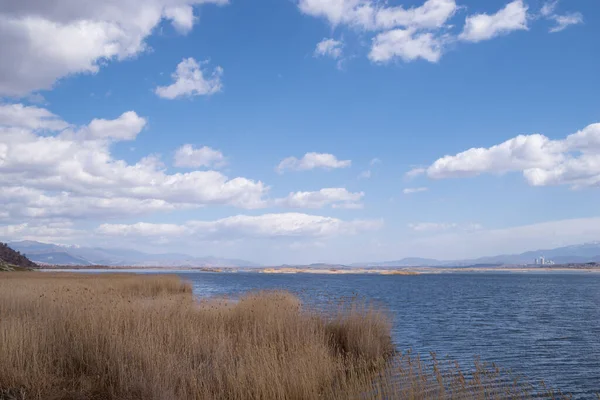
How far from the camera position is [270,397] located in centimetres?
800

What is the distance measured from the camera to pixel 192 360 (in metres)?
10.4

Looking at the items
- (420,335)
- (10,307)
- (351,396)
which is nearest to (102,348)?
(351,396)

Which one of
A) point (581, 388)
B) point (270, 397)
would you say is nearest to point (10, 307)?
point (270, 397)

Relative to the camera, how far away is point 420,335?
21.8 metres

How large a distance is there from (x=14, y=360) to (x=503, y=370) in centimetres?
1274

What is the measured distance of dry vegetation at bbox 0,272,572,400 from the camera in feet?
27.5

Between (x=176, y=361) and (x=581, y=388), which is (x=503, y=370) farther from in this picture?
(x=176, y=361)

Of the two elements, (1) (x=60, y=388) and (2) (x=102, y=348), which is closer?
(1) (x=60, y=388)

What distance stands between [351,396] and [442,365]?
307 inches

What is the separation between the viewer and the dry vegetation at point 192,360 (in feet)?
27.5

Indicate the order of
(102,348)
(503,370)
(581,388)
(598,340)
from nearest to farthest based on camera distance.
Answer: (102,348) → (581,388) → (503,370) → (598,340)

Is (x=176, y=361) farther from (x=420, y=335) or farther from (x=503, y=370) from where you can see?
(x=420, y=335)

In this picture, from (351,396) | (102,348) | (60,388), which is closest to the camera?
(351,396)

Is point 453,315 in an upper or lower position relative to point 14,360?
lower
